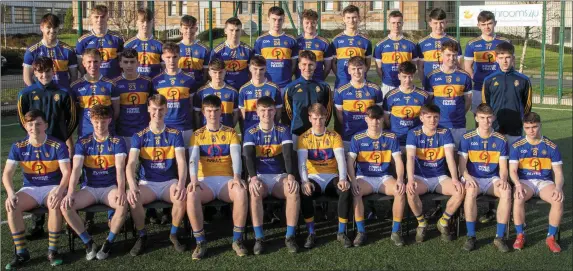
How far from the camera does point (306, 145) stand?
6.38m

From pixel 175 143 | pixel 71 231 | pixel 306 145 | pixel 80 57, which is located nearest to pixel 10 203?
pixel 71 231

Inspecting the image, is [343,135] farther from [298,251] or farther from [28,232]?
[28,232]

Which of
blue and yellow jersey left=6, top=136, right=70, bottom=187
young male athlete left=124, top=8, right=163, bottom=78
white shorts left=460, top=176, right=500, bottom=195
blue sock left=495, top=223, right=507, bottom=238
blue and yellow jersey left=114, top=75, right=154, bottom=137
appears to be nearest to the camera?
blue and yellow jersey left=6, top=136, right=70, bottom=187

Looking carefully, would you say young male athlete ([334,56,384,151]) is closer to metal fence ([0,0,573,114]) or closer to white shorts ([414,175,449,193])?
white shorts ([414,175,449,193])

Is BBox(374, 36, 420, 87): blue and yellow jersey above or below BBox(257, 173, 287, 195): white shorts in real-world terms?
above

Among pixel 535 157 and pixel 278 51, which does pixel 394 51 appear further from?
pixel 535 157

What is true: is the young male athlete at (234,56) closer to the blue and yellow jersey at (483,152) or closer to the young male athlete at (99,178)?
the young male athlete at (99,178)

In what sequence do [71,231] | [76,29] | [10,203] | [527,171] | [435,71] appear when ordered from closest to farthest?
1. [10,203]
2. [71,231]
3. [527,171]
4. [435,71]
5. [76,29]

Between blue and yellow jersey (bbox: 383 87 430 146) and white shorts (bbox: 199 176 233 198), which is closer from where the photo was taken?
white shorts (bbox: 199 176 233 198)

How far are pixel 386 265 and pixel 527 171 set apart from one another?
194cm

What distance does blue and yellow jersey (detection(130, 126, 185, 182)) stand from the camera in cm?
608

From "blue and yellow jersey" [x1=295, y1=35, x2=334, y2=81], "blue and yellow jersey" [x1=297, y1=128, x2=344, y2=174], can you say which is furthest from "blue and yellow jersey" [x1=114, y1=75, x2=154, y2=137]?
"blue and yellow jersey" [x1=295, y1=35, x2=334, y2=81]

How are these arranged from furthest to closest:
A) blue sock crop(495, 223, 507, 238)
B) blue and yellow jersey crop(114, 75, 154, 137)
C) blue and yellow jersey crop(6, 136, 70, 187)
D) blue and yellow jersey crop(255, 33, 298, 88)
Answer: blue and yellow jersey crop(255, 33, 298, 88)
blue and yellow jersey crop(114, 75, 154, 137)
blue sock crop(495, 223, 507, 238)
blue and yellow jersey crop(6, 136, 70, 187)

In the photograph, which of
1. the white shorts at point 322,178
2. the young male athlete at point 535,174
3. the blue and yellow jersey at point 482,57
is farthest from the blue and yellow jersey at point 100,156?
the blue and yellow jersey at point 482,57
